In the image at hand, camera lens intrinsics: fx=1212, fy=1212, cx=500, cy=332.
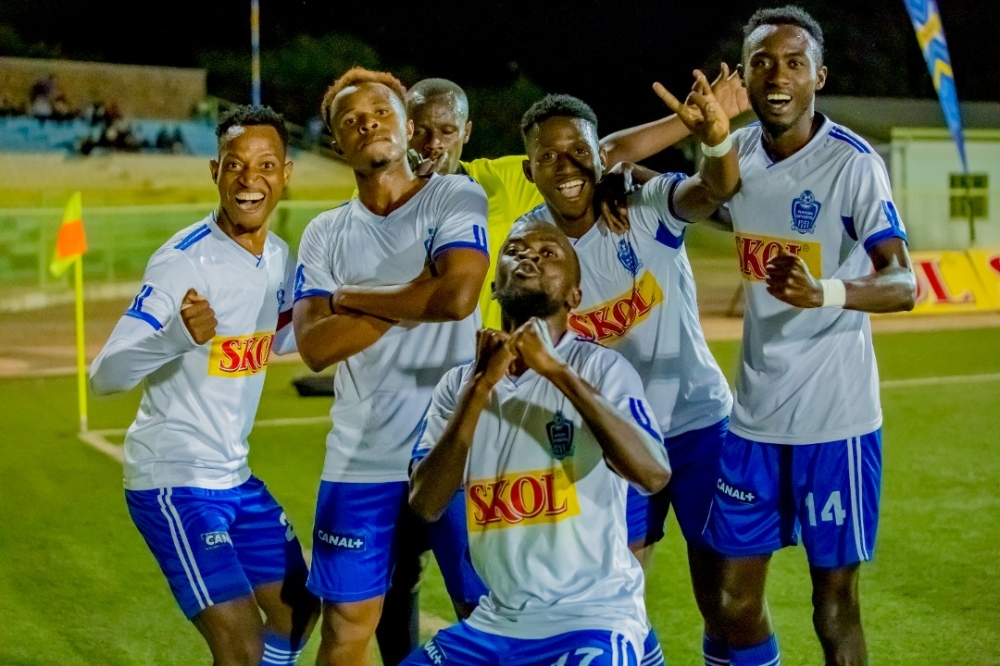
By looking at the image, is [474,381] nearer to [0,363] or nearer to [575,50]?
[0,363]

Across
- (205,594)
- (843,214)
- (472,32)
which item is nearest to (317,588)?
(205,594)

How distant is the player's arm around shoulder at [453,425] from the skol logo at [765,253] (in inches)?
51.1

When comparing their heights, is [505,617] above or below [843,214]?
below

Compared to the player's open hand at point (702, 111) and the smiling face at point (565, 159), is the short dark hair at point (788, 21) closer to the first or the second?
the player's open hand at point (702, 111)

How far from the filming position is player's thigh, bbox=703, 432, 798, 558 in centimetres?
444

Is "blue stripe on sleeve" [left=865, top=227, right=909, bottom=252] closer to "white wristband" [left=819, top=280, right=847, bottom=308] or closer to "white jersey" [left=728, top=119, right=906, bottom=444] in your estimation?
"white jersey" [left=728, top=119, right=906, bottom=444]

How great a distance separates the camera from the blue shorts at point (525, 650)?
338 centimetres

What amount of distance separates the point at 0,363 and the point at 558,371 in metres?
13.3

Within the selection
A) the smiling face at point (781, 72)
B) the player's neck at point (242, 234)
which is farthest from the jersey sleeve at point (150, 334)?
the smiling face at point (781, 72)

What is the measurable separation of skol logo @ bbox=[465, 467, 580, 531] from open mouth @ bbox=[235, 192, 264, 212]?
155 cm

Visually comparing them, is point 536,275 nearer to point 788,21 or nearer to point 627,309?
point 627,309

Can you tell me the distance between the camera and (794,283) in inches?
145

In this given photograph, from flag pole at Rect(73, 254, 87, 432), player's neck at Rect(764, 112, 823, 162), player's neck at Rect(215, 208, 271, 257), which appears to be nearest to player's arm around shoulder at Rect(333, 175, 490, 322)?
player's neck at Rect(215, 208, 271, 257)

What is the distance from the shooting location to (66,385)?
1323 cm
